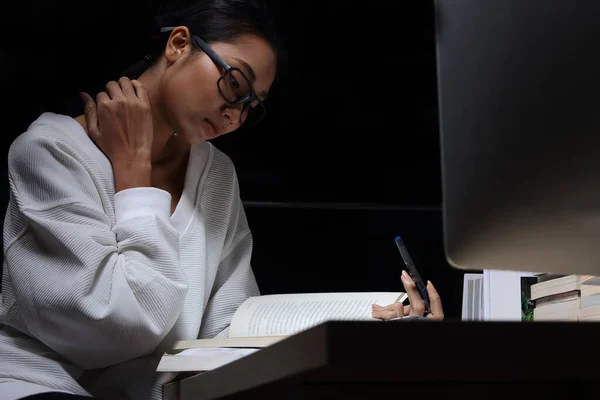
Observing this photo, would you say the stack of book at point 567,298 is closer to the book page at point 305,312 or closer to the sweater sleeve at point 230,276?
the book page at point 305,312

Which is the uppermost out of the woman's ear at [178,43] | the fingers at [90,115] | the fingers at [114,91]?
the woman's ear at [178,43]

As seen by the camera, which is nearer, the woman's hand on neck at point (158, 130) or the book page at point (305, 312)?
the book page at point (305, 312)

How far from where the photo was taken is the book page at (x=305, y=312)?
1.06 metres

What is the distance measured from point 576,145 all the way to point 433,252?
6.15ft

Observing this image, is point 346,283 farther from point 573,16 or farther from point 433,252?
point 573,16

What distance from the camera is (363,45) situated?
2.51 metres

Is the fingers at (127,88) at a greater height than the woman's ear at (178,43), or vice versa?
the woman's ear at (178,43)

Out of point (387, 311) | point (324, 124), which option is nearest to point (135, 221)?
point (387, 311)

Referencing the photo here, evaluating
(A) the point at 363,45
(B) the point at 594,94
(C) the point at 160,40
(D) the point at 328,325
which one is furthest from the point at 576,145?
(A) the point at 363,45

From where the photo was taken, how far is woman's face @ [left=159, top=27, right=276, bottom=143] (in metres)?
1.33

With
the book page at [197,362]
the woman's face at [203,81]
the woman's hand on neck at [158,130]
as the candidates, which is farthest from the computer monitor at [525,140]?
the woman's hand on neck at [158,130]

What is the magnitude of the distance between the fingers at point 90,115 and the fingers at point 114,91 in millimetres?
36

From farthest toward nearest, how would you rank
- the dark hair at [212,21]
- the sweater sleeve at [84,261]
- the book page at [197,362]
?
1. the dark hair at [212,21]
2. the sweater sleeve at [84,261]
3. the book page at [197,362]

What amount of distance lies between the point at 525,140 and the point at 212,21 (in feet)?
3.08
